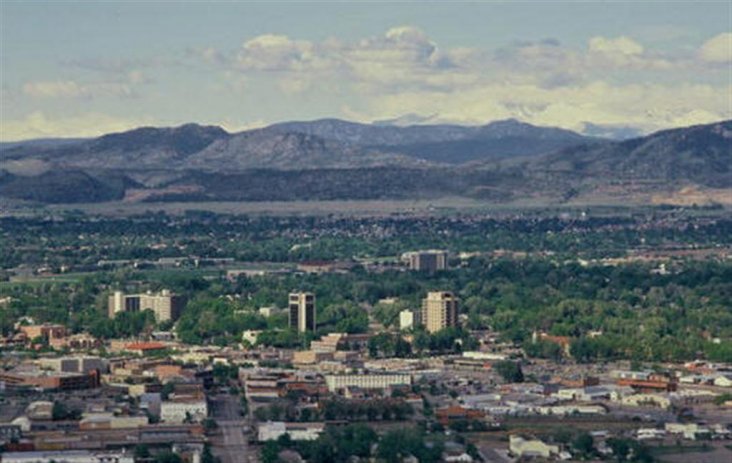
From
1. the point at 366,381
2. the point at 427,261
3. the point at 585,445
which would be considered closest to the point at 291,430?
the point at 585,445

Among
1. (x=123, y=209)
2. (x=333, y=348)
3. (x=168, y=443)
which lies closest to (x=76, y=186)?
(x=123, y=209)

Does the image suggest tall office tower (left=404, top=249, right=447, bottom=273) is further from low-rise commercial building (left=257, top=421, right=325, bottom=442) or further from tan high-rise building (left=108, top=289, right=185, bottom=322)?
low-rise commercial building (left=257, top=421, right=325, bottom=442)

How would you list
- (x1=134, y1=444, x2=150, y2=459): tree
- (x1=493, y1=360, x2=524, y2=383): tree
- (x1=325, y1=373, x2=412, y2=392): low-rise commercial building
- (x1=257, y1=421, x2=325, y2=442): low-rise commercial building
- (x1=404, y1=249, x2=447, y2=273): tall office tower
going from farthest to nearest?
1. (x1=404, y1=249, x2=447, y2=273): tall office tower
2. (x1=493, y1=360, x2=524, y2=383): tree
3. (x1=325, y1=373, x2=412, y2=392): low-rise commercial building
4. (x1=257, y1=421, x2=325, y2=442): low-rise commercial building
5. (x1=134, y1=444, x2=150, y2=459): tree

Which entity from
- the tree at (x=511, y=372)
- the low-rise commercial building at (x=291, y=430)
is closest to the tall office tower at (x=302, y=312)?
the tree at (x=511, y=372)

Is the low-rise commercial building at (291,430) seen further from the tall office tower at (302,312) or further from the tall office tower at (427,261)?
the tall office tower at (427,261)

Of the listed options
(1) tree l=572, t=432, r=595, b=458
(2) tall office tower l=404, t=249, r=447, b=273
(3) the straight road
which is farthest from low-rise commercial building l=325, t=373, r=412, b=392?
(2) tall office tower l=404, t=249, r=447, b=273

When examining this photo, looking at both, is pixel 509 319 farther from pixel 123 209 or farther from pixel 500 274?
pixel 123 209
